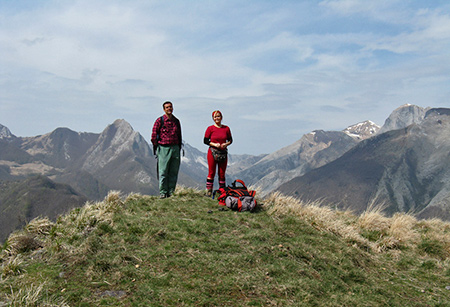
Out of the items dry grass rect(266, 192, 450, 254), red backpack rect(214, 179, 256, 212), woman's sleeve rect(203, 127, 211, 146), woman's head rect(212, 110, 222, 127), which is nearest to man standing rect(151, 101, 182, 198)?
woman's sleeve rect(203, 127, 211, 146)

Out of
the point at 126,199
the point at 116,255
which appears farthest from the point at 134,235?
the point at 126,199

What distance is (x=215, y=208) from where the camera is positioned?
11.2m

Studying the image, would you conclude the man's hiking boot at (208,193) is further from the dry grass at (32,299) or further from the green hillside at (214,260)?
the dry grass at (32,299)

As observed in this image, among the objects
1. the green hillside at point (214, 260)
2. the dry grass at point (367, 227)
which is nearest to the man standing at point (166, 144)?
the green hillside at point (214, 260)

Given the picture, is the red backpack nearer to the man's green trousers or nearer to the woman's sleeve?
the woman's sleeve

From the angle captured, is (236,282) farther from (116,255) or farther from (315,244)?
(315,244)

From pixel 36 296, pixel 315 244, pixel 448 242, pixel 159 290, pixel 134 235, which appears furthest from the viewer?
pixel 448 242

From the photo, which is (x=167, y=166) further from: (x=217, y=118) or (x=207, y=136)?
(x=217, y=118)

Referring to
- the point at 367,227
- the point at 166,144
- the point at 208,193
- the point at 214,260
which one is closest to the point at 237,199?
the point at 208,193

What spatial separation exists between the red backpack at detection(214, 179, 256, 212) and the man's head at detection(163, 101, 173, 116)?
379 cm

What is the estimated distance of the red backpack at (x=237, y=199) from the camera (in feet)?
35.3

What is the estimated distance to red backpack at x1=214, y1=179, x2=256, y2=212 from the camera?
10.8m

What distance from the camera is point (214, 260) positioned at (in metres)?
7.06

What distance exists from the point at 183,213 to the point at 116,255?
3477 millimetres
